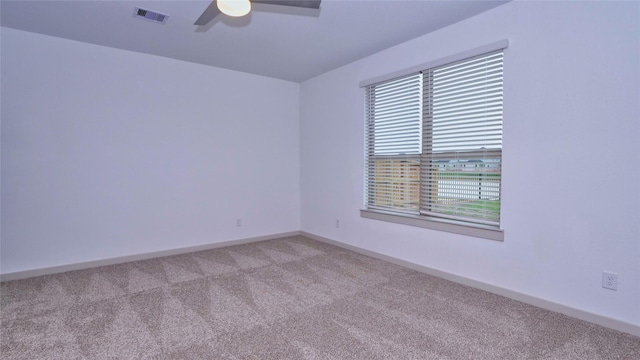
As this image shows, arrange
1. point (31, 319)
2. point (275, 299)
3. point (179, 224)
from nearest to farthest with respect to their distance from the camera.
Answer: point (31, 319)
point (275, 299)
point (179, 224)

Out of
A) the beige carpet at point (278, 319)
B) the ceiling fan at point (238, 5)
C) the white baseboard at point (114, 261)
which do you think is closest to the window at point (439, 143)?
the beige carpet at point (278, 319)

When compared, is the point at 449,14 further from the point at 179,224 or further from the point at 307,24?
the point at 179,224

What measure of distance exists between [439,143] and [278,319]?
2.27 m

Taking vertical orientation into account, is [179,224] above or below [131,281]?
above

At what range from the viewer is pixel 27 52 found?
3223mm

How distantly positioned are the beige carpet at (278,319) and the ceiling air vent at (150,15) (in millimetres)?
2535

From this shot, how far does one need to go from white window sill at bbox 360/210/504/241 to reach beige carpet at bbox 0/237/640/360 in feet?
1.69

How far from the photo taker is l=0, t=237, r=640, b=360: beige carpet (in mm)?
1955

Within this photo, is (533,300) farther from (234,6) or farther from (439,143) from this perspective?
(234,6)

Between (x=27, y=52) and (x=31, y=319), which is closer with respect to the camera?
(x=31, y=319)

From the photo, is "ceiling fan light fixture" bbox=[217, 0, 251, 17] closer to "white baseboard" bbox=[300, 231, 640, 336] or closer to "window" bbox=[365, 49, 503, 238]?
"window" bbox=[365, 49, 503, 238]

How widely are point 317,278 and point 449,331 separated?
1.39 metres

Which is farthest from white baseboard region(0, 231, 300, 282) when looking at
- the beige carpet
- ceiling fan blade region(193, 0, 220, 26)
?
ceiling fan blade region(193, 0, 220, 26)

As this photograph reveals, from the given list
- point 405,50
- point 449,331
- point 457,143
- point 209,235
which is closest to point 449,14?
point 405,50
